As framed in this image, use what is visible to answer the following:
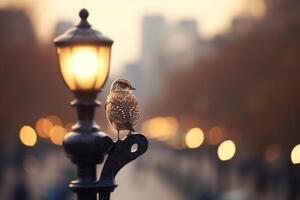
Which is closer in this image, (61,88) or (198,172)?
(198,172)

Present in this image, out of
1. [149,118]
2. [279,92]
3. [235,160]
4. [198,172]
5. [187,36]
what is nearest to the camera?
[279,92]

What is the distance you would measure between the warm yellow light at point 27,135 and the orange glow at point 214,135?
30.2ft

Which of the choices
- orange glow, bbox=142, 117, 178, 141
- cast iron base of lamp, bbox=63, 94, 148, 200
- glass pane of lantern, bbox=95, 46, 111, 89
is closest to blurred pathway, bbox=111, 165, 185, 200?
cast iron base of lamp, bbox=63, 94, 148, 200

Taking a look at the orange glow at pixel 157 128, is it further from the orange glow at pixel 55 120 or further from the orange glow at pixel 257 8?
the orange glow at pixel 257 8

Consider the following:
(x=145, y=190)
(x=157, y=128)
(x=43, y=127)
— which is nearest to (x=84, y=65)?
(x=145, y=190)

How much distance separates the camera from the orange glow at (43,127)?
235ft

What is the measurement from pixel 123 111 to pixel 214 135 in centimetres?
5680

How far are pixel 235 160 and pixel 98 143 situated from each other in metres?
50.4

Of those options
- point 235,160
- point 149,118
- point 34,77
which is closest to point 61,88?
point 34,77

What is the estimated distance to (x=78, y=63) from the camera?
342 inches

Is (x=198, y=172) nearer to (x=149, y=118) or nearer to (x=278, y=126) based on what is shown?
(x=278, y=126)

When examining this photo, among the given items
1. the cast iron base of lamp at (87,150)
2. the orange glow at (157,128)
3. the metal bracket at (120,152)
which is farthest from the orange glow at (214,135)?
the orange glow at (157,128)

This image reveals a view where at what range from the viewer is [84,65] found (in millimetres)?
8672

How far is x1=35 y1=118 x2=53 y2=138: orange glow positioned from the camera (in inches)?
2817
